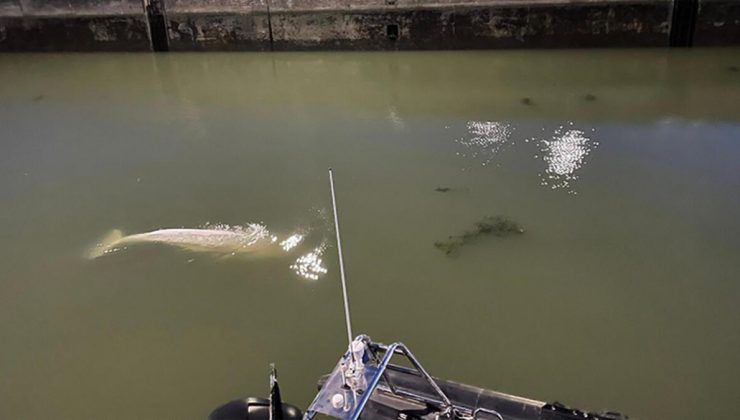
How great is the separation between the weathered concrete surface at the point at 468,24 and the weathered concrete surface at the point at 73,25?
1691 millimetres

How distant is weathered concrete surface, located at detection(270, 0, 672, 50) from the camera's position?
6.02m

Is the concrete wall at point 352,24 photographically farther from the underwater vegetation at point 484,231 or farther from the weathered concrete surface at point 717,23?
the underwater vegetation at point 484,231

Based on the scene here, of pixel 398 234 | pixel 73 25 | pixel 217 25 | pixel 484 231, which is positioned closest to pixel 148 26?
pixel 217 25

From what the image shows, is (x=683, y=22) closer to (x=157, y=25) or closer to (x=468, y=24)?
(x=468, y=24)

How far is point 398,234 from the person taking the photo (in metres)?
3.50

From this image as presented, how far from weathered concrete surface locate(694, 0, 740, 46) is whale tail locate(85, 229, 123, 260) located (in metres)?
5.47

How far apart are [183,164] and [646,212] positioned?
310 centimetres

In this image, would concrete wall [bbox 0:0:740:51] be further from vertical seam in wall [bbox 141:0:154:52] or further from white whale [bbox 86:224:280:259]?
white whale [bbox 86:224:280:259]

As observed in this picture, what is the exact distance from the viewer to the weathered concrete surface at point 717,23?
575cm

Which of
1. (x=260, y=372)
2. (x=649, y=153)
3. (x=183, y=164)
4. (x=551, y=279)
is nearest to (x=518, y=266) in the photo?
(x=551, y=279)

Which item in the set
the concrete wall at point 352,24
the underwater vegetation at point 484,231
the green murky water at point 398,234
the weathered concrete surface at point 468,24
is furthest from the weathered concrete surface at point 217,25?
the underwater vegetation at point 484,231

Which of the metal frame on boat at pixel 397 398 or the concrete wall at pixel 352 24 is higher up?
the concrete wall at pixel 352 24

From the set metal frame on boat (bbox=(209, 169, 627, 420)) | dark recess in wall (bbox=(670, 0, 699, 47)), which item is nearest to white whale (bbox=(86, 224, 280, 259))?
metal frame on boat (bbox=(209, 169, 627, 420))

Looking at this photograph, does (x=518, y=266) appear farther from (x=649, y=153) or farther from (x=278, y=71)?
(x=278, y=71)
